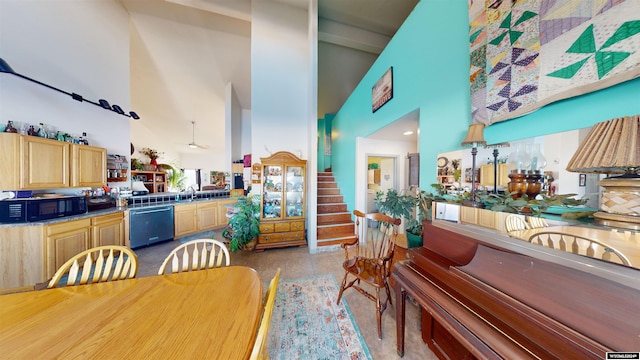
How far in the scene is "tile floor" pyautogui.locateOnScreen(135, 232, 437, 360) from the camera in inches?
54.9

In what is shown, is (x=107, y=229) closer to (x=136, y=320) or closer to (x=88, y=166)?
(x=88, y=166)

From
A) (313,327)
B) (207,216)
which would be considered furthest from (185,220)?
(313,327)

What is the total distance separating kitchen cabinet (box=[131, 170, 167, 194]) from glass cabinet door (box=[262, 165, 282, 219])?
4.42m

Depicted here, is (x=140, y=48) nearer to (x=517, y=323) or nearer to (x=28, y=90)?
(x=28, y=90)

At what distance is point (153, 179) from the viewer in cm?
561

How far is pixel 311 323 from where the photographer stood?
161 centimetres

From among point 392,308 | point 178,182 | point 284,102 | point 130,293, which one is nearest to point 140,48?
point 284,102

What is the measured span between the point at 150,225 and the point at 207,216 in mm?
1070

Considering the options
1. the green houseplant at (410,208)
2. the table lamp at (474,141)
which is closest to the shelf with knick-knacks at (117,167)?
the green houseplant at (410,208)

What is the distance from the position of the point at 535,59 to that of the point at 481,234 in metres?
1.07

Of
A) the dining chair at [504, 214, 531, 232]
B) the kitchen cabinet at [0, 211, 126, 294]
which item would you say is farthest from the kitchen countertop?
the dining chair at [504, 214, 531, 232]

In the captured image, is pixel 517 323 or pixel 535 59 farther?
pixel 535 59

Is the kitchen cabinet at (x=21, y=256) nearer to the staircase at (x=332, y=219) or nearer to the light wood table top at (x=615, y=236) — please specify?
the staircase at (x=332, y=219)

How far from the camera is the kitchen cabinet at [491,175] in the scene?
1.20 meters
